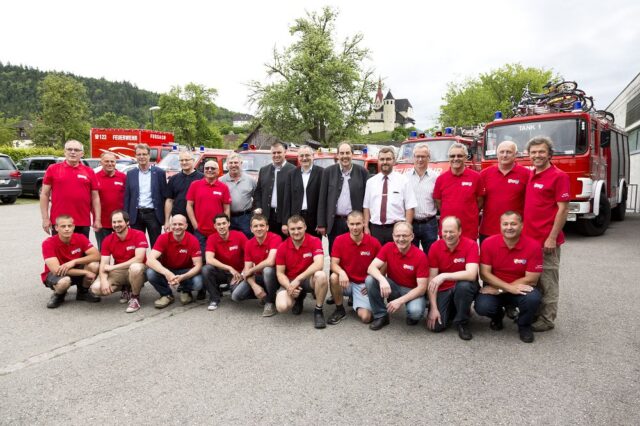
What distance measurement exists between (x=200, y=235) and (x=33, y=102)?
5173 inches

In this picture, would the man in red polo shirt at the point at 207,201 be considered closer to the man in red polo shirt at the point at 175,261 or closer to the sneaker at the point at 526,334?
the man in red polo shirt at the point at 175,261

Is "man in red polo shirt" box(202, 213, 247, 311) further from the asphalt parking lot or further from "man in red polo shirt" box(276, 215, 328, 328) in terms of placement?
"man in red polo shirt" box(276, 215, 328, 328)

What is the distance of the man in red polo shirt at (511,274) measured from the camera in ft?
13.5

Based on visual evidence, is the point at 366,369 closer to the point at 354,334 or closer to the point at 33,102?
the point at 354,334

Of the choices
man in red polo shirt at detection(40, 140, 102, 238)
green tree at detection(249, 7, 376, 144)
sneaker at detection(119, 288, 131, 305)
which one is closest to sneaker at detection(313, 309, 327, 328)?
sneaker at detection(119, 288, 131, 305)

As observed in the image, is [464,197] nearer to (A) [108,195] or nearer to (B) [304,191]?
(B) [304,191]

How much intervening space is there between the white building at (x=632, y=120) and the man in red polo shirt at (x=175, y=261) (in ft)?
62.3

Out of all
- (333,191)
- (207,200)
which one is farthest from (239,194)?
(333,191)

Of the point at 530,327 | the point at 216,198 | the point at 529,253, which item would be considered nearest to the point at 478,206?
the point at 529,253

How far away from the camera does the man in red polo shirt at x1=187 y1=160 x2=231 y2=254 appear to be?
577 centimetres

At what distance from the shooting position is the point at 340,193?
17.7ft

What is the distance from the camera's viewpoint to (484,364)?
3.62 meters

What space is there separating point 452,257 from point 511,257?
560 millimetres

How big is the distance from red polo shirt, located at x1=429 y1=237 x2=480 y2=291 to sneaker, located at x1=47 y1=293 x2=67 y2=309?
446 cm
